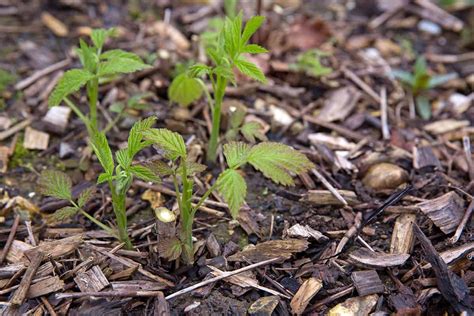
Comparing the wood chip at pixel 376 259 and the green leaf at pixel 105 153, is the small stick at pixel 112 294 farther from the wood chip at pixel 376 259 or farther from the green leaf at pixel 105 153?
the wood chip at pixel 376 259

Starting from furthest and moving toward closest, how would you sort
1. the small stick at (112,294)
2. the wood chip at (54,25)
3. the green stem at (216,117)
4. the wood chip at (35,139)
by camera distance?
1. the wood chip at (54,25)
2. the wood chip at (35,139)
3. the green stem at (216,117)
4. the small stick at (112,294)

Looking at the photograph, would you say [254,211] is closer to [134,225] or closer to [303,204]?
[303,204]

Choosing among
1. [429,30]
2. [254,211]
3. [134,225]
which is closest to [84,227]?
[134,225]

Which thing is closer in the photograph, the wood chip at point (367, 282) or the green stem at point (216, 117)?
the wood chip at point (367, 282)

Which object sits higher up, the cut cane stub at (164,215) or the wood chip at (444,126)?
the cut cane stub at (164,215)

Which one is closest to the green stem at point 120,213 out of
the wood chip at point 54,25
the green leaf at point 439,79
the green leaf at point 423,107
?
the wood chip at point 54,25

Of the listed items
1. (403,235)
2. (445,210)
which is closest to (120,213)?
(403,235)

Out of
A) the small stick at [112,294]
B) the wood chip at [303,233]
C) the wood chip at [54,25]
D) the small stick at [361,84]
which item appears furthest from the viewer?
the wood chip at [54,25]

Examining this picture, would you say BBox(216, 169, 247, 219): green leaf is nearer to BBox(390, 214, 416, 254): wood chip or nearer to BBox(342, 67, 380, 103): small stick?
BBox(390, 214, 416, 254): wood chip
